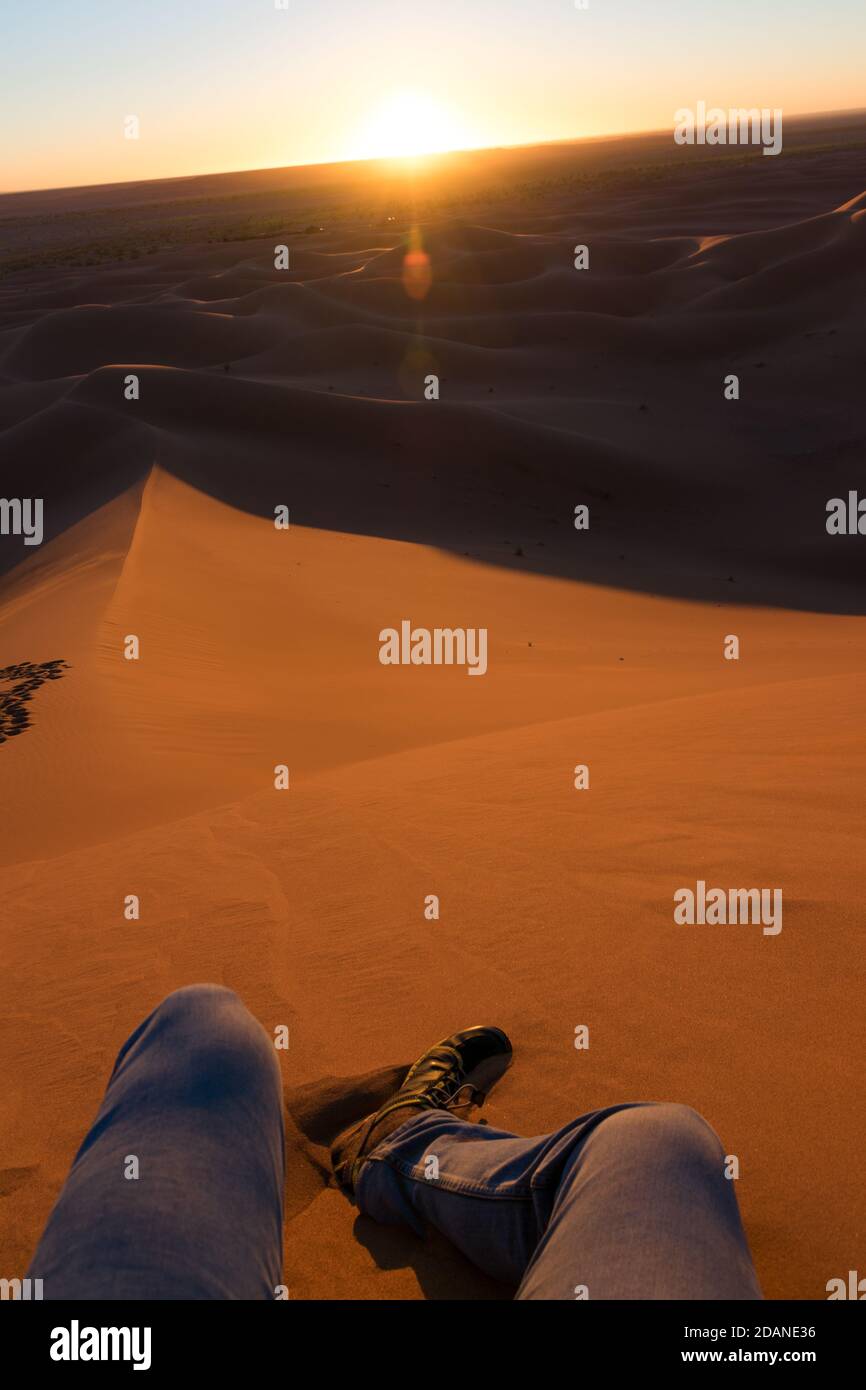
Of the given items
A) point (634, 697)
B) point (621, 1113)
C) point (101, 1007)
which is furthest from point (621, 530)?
point (621, 1113)

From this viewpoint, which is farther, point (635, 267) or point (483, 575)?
point (635, 267)

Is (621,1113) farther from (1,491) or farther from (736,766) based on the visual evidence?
(1,491)

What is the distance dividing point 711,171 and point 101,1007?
71281 mm

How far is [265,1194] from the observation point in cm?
176

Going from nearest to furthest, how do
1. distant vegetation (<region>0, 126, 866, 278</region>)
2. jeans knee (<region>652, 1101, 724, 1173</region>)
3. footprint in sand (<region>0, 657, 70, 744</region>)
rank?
jeans knee (<region>652, 1101, 724, 1173</region>) < footprint in sand (<region>0, 657, 70, 744</region>) < distant vegetation (<region>0, 126, 866, 278</region>)

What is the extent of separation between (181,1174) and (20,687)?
6627 mm

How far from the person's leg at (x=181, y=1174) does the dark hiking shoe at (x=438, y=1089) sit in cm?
64

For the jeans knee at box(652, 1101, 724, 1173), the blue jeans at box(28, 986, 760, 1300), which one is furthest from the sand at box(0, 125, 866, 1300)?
the jeans knee at box(652, 1101, 724, 1173)

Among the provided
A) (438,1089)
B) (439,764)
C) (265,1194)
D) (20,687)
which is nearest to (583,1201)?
(265,1194)

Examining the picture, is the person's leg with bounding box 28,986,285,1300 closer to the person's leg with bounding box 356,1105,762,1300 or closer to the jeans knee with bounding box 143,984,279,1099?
the jeans knee with bounding box 143,984,279,1099

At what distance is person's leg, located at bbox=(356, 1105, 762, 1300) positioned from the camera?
62.8 inches

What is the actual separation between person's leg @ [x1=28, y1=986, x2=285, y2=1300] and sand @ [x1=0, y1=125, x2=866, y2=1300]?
65cm

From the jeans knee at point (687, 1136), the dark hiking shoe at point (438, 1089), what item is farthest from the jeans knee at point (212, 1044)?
the jeans knee at point (687, 1136)

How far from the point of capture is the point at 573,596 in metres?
12.1
